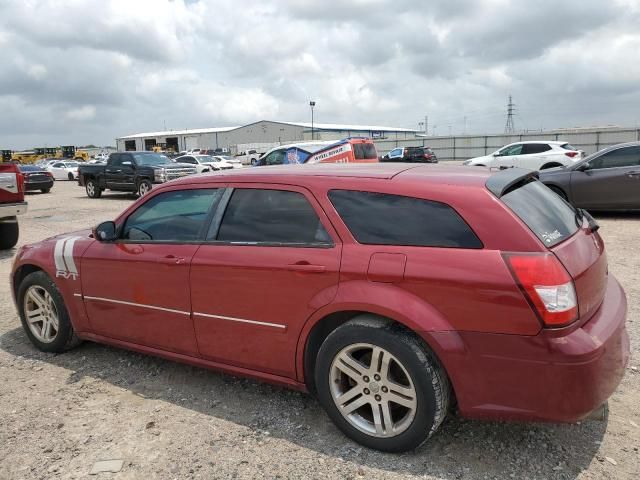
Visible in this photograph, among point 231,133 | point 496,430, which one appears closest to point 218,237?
point 496,430

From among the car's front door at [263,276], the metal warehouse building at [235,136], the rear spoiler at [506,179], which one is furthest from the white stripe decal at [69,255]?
the metal warehouse building at [235,136]

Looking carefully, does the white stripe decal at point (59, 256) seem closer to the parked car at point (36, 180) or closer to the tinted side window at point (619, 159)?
the tinted side window at point (619, 159)

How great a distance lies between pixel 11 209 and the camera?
8617 millimetres

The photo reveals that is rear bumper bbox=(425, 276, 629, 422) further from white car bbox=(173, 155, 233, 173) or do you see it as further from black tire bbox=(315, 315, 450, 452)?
white car bbox=(173, 155, 233, 173)

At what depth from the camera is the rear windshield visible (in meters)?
2.66

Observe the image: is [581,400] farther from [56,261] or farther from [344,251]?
[56,261]

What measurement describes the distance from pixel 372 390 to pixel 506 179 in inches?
54.7

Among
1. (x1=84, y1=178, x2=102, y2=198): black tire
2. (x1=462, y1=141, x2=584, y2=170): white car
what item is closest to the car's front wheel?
(x1=84, y1=178, x2=102, y2=198): black tire

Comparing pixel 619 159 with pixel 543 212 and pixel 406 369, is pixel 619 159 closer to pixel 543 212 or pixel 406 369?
pixel 543 212

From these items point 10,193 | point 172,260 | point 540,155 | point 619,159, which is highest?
point 540,155

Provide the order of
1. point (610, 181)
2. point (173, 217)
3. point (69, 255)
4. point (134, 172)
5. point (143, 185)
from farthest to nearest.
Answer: point (134, 172) < point (143, 185) < point (610, 181) < point (69, 255) < point (173, 217)

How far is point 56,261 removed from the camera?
421cm

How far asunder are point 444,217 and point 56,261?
3177 millimetres

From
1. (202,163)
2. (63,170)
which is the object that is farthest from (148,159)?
(63,170)
